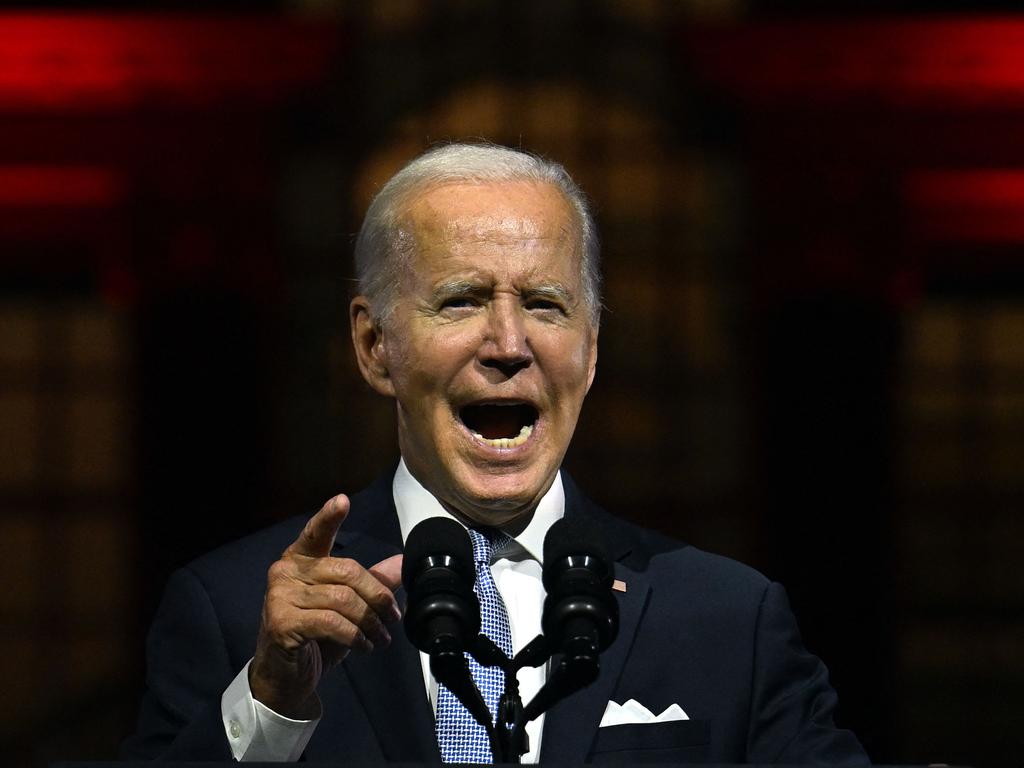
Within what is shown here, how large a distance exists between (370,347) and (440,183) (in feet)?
0.67

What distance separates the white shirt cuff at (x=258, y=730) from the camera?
4.50ft

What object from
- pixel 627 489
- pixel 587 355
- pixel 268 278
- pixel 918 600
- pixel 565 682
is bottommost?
pixel 918 600

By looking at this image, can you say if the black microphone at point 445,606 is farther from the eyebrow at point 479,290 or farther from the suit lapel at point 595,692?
the eyebrow at point 479,290

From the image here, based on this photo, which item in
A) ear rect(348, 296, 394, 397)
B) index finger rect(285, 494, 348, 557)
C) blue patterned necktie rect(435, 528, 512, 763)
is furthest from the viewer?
ear rect(348, 296, 394, 397)

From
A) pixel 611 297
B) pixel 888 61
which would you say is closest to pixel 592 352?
pixel 611 297

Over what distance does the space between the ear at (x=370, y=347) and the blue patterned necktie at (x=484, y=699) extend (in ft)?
0.77

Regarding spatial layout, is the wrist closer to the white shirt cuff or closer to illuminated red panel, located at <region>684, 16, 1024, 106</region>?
the white shirt cuff

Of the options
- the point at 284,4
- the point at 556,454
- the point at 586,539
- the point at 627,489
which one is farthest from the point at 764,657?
the point at 284,4

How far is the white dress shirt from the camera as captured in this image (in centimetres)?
138

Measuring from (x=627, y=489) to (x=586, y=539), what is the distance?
382 centimetres

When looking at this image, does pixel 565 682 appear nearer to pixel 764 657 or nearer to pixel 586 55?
pixel 764 657

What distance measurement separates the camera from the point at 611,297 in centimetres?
501

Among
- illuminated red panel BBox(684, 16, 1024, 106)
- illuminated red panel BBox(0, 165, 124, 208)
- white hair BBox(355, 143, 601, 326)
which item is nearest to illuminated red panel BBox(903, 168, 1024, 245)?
illuminated red panel BBox(684, 16, 1024, 106)

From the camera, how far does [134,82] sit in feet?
16.2
